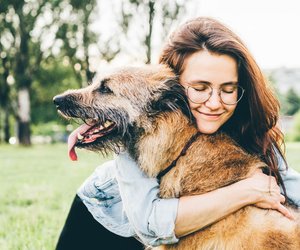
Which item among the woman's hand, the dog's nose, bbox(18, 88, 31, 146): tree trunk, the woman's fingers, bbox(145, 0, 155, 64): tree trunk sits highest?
the dog's nose

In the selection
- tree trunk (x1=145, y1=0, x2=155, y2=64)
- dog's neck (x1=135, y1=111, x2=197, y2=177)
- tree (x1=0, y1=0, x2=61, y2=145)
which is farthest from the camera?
tree trunk (x1=145, y1=0, x2=155, y2=64)

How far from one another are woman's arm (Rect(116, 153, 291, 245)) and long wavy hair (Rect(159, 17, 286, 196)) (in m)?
0.29

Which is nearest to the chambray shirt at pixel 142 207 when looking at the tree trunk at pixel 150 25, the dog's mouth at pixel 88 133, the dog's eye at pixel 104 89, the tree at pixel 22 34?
the dog's mouth at pixel 88 133

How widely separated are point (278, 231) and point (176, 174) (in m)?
0.68

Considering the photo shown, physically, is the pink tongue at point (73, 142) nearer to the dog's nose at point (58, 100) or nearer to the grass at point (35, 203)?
the dog's nose at point (58, 100)

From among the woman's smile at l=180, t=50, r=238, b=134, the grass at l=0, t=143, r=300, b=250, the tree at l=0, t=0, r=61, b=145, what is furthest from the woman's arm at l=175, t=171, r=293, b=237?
the tree at l=0, t=0, r=61, b=145

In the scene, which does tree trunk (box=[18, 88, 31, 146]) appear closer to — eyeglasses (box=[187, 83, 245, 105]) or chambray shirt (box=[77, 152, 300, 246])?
chambray shirt (box=[77, 152, 300, 246])

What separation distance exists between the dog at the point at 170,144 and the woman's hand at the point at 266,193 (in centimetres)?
5

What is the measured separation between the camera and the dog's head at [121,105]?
295cm

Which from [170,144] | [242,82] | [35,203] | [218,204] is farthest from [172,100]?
[35,203]

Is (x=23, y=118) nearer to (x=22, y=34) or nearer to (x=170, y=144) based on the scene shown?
(x=22, y=34)

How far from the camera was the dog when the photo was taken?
2.59m

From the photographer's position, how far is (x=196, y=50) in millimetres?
2936

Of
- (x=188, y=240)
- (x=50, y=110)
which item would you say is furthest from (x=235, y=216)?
(x=50, y=110)
